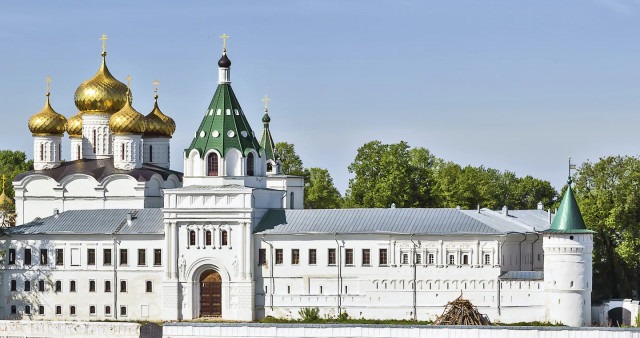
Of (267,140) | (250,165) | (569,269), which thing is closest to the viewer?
(569,269)

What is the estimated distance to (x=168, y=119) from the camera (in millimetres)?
80625

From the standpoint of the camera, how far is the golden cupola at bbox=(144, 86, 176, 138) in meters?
79.4

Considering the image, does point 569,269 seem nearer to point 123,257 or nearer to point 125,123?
point 123,257

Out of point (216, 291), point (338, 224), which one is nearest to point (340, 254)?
point (338, 224)

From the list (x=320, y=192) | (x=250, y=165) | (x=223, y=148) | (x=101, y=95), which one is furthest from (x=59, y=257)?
(x=320, y=192)

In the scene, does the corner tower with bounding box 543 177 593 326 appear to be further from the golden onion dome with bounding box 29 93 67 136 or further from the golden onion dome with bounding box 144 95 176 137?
the golden onion dome with bounding box 29 93 67 136

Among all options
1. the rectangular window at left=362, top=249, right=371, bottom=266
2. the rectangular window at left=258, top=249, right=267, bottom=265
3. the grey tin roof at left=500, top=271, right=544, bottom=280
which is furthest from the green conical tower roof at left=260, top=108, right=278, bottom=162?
the grey tin roof at left=500, top=271, right=544, bottom=280

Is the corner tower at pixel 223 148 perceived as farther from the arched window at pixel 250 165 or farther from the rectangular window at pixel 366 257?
the rectangular window at pixel 366 257

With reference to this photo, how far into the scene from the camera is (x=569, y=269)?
2347 inches

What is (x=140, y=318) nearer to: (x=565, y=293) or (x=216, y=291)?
(x=216, y=291)

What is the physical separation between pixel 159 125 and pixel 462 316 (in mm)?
27818

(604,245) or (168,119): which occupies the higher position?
(168,119)

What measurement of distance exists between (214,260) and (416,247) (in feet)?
28.2

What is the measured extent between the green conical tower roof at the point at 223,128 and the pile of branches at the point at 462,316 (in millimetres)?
12458
